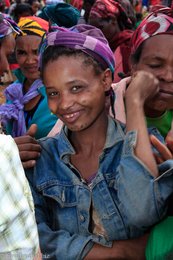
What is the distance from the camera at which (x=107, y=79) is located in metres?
1.68

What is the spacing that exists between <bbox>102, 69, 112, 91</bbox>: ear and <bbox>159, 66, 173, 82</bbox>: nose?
0.25m

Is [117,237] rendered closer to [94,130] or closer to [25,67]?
[94,130]

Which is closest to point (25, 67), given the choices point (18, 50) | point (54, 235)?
point (18, 50)

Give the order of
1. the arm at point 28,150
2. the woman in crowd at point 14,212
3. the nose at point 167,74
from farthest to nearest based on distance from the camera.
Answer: the nose at point 167,74, the arm at point 28,150, the woman in crowd at point 14,212

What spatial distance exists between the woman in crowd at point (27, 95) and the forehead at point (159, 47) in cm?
88

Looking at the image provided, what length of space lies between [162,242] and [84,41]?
2.80 feet

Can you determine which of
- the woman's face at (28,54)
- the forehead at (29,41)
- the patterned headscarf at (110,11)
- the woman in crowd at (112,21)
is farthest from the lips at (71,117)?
the patterned headscarf at (110,11)

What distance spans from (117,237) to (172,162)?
41cm

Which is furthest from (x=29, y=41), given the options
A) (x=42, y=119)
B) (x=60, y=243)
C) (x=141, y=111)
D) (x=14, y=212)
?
(x=14, y=212)

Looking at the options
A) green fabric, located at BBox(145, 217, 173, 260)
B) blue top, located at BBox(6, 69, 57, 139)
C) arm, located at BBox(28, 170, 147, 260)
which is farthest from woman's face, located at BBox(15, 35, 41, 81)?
green fabric, located at BBox(145, 217, 173, 260)

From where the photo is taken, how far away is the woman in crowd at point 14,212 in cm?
95

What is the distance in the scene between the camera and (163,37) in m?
1.79

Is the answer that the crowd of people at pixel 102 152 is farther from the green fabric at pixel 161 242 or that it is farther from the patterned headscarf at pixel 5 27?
the patterned headscarf at pixel 5 27

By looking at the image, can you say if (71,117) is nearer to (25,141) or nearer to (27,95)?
(25,141)
